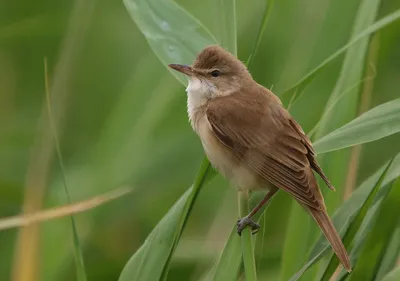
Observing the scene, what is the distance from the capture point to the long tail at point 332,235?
1.75 metres

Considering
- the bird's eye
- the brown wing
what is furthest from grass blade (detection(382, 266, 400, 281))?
the bird's eye

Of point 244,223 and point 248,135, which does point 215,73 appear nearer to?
point 248,135

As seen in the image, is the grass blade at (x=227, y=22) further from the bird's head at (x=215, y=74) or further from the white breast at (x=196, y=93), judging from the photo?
the white breast at (x=196, y=93)

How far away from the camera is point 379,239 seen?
1.88 m

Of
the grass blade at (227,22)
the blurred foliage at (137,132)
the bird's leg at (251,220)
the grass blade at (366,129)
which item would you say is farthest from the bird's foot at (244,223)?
the grass blade at (227,22)

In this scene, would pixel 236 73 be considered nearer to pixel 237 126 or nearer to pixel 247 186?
pixel 237 126

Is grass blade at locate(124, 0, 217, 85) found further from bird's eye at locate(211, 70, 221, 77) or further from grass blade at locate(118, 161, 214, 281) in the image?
grass blade at locate(118, 161, 214, 281)

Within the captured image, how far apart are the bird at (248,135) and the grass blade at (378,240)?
10 cm

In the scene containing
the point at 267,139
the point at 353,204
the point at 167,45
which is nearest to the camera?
the point at 353,204

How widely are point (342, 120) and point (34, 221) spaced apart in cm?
85

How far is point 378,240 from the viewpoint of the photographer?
188 centimetres

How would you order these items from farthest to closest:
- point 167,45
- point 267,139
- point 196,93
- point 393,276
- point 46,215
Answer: point 196,93, point 267,139, point 167,45, point 46,215, point 393,276

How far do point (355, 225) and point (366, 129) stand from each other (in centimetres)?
23

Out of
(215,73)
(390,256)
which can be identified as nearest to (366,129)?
(390,256)
